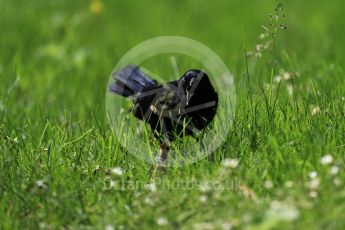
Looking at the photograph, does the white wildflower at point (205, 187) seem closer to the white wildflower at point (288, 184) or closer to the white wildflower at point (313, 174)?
the white wildflower at point (288, 184)

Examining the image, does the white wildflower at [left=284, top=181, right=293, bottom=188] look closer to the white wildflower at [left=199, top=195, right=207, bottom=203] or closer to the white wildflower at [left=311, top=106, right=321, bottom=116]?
the white wildflower at [left=199, top=195, right=207, bottom=203]

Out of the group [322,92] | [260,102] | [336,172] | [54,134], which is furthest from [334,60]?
[336,172]

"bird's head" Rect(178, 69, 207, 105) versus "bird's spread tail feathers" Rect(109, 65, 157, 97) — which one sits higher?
"bird's head" Rect(178, 69, 207, 105)

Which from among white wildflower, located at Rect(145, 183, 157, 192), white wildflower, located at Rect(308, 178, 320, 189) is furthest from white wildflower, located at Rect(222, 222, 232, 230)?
white wildflower, located at Rect(145, 183, 157, 192)

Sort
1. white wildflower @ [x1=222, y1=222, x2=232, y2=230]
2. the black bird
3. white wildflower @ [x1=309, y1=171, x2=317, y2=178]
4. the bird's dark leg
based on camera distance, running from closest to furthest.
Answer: white wildflower @ [x1=222, y1=222, x2=232, y2=230] < white wildflower @ [x1=309, y1=171, x2=317, y2=178] < the bird's dark leg < the black bird

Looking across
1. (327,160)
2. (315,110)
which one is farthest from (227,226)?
(315,110)

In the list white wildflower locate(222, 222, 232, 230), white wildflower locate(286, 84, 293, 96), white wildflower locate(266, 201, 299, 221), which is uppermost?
white wildflower locate(286, 84, 293, 96)

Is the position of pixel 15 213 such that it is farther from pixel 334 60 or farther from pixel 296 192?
pixel 334 60

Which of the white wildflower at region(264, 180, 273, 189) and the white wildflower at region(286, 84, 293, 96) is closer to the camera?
the white wildflower at region(264, 180, 273, 189)
